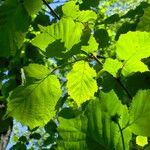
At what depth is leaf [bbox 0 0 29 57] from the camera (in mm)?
1165

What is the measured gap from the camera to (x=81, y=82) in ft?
3.80

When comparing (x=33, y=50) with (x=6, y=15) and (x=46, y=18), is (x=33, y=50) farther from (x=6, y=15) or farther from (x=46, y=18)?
(x=6, y=15)

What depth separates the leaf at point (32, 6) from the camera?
4.06ft

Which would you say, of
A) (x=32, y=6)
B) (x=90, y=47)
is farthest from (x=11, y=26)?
(x=90, y=47)

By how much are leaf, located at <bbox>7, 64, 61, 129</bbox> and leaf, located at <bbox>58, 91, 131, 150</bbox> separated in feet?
1.10

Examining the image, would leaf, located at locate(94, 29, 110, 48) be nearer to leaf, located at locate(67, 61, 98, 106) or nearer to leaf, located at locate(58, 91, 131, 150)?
leaf, located at locate(67, 61, 98, 106)

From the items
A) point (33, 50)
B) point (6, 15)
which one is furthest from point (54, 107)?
point (33, 50)

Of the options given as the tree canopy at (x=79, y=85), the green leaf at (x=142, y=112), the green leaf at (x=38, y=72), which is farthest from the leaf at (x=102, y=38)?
the green leaf at (x=142, y=112)

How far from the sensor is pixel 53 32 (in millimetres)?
1085

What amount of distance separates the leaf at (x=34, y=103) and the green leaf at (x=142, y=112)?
37 cm

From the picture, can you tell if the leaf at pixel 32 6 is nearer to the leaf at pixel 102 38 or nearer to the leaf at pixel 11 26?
the leaf at pixel 11 26

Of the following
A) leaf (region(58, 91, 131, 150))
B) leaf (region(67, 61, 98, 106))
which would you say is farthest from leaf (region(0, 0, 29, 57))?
leaf (region(58, 91, 131, 150))

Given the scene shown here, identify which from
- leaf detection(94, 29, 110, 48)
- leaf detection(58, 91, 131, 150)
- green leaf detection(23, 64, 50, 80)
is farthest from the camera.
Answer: leaf detection(94, 29, 110, 48)

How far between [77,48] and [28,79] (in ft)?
0.63
